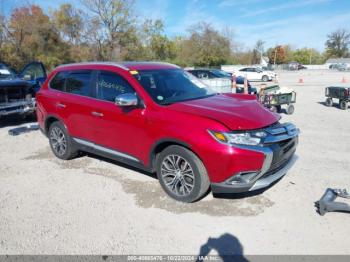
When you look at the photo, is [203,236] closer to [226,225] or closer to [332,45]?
[226,225]

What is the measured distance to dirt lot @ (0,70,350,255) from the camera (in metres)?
3.23

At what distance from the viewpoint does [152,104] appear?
4.18 meters

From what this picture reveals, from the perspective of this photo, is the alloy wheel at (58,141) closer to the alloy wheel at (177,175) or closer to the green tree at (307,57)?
the alloy wheel at (177,175)

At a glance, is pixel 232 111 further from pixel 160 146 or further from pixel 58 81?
pixel 58 81

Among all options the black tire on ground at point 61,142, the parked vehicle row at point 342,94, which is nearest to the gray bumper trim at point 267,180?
the black tire on ground at point 61,142

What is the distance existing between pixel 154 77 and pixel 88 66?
1.32 meters

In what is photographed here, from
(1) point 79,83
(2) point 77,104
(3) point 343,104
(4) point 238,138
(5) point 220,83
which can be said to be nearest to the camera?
(4) point 238,138

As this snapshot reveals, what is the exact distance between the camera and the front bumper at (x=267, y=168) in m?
3.62

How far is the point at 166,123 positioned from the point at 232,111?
2.88ft

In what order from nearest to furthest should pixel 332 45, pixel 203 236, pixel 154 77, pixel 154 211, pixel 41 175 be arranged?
pixel 203 236 → pixel 154 211 → pixel 154 77 → pixel 41 175 → pixel 332 45

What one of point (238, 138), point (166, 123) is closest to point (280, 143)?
point (238, 138)

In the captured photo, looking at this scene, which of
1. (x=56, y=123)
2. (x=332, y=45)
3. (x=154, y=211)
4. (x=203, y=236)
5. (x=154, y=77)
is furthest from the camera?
(x=332, y=45)

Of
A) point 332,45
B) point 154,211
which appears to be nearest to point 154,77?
point 154,211

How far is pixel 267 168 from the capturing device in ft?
12.1
